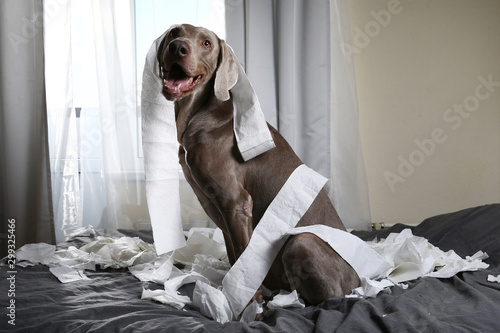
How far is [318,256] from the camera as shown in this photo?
1271 millimetres

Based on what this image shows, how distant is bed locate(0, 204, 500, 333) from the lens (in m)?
1.08

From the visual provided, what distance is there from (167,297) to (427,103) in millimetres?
2438

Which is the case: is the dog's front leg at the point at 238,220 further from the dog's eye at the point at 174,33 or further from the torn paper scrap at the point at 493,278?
the torn paper scrap at the point at 493,278

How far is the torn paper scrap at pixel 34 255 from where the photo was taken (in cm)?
167

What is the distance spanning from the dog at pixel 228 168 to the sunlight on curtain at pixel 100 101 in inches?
54.8

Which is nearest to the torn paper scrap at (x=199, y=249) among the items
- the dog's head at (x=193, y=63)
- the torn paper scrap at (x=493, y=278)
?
the dog's head at (x=193, y=63)

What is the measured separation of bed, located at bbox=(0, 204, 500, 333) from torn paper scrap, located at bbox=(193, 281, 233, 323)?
0.09ft

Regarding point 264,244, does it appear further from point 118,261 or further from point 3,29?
point 3,29

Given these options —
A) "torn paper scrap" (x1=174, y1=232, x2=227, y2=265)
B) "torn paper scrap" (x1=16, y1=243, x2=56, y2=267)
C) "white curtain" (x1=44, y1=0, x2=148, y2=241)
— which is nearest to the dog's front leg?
"torn paper scrap" (x1=174, y1=232, x2=227, y2=265)

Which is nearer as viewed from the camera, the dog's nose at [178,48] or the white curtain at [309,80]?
the dog's nose at [178,48]

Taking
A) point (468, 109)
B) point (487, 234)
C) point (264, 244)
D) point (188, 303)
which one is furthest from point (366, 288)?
point (468, 109)

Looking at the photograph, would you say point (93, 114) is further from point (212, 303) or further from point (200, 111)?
point (212, 303)

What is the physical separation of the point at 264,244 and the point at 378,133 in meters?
2.06

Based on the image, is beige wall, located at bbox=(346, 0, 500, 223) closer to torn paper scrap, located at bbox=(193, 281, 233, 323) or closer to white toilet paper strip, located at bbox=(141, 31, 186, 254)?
white toilet paper strip, located at bbox=(141, 31, 186, 254)
